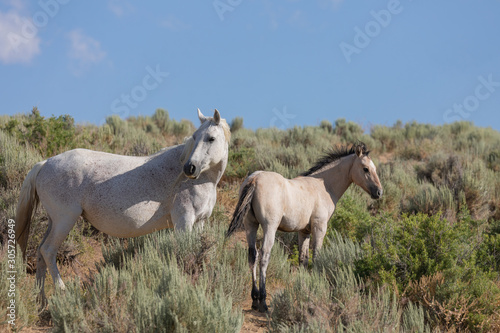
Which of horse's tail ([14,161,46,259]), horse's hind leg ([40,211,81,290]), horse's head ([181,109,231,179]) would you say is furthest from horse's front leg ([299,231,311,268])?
horse's tail ([14,161,46,259])

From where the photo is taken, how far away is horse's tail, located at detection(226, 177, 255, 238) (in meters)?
5.63

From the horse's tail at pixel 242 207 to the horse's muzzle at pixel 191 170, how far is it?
28.4 inches

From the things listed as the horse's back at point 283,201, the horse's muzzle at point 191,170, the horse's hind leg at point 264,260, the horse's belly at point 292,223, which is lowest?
the horse's hind leg at point 264,260

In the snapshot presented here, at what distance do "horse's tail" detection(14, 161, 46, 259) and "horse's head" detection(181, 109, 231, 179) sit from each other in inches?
77.4

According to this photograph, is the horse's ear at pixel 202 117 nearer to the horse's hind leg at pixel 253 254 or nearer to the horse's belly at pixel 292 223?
the horse's hind leg at pixel 253 254

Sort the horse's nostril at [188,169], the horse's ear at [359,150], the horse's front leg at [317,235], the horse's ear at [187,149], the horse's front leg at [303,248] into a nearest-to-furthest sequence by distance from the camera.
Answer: the horse's nostril at [188,169], the horse's ear at [187,149], the horse's front leg at [317,235], the horse's front leg at [303,248], the horse's ear at [359,150]

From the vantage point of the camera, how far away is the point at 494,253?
6.72 meters

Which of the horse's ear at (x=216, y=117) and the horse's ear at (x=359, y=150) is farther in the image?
the horse's ear at (x=359, y=150)

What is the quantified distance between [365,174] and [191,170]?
3063 mm

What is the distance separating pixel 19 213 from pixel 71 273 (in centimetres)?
153

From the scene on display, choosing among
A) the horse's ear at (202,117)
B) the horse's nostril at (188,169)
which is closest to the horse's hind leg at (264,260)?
the horse's nostril at (188,169)

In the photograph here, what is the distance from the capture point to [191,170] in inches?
205

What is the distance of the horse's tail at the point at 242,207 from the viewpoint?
563cm

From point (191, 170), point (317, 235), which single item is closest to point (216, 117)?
point (191, 170)
